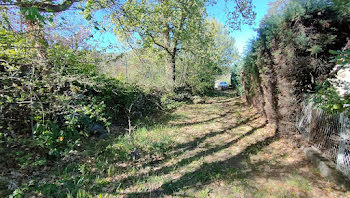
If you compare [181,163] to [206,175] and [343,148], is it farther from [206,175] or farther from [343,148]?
[343,148]

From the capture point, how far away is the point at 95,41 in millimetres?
3615

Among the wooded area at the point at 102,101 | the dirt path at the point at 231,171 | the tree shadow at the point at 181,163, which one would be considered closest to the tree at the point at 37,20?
the wooded area at the point at 102,101

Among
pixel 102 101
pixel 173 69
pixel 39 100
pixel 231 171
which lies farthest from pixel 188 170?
pixel 173 69

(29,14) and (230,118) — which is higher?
(29,14)

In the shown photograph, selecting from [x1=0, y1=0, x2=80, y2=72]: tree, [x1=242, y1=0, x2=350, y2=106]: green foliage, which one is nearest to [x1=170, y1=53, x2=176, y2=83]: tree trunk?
[x1=242, y1=0, x2=350, y2=106]: green foliage

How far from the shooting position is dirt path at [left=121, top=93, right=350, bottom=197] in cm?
254

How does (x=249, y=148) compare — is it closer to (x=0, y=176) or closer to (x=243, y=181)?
(x=243, y=181)

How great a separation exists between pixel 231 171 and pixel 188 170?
33.7 inches

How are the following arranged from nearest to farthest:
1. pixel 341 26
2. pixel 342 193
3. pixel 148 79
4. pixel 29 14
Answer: pixel 29 14 → pixel 342 193 → pixel 341 26 → pixel 148 79

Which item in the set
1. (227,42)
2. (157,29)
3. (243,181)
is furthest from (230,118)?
(227,42)

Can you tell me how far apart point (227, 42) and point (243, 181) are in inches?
937

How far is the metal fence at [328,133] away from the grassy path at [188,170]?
0.41 metres

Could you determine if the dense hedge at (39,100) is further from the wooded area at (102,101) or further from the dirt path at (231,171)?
the dirt path at (231,171)

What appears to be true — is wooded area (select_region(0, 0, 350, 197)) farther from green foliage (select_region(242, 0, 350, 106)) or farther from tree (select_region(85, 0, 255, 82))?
tree (select_region(85, 0, 255, 82))
